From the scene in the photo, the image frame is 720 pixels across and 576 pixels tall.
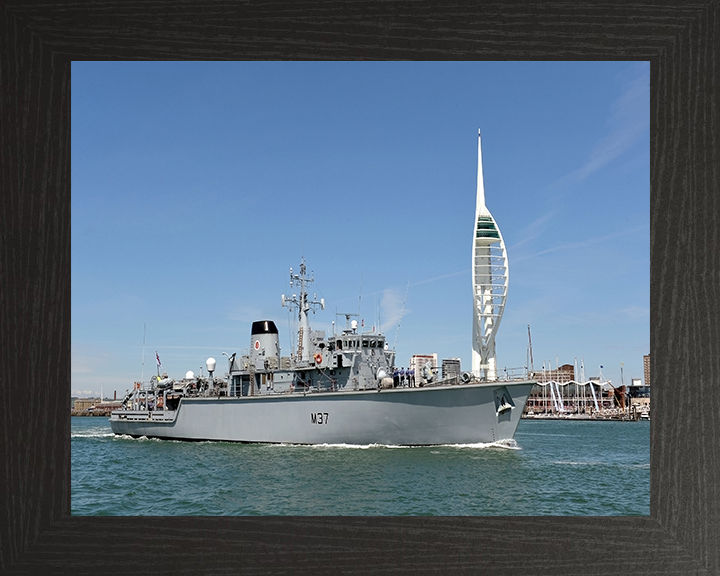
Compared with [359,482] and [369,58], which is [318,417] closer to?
[359,482]

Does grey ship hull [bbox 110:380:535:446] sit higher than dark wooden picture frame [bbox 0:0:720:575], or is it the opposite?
dark wooden picture frame [bbox 0:0:720:575]

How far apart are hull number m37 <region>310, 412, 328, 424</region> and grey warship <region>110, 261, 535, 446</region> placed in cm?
2

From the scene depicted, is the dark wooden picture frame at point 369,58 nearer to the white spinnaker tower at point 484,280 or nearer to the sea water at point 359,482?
the sea water at point 359,482

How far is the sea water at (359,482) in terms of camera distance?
26.1 feet

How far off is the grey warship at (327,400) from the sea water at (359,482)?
1.14 ft

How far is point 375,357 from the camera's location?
15023 millimetres

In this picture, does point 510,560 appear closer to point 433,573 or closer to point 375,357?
point 433,573

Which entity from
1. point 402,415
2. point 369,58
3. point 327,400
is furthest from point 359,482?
point 369,58

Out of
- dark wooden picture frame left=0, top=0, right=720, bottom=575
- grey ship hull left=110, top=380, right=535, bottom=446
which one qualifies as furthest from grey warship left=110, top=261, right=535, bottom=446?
dark wooden picture frame left=0, top=0, right=720, bottom=575

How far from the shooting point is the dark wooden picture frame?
2.97m

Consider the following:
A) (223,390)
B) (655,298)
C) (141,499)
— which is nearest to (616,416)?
(223,390)

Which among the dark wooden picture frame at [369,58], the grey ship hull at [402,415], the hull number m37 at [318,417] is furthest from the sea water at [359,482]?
the dark wooden picture frame at [369,58]

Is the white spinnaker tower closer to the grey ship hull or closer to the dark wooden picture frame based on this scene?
the grey ship hull

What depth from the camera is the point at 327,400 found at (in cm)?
1410
